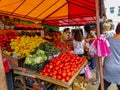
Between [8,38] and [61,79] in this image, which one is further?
[8,38]

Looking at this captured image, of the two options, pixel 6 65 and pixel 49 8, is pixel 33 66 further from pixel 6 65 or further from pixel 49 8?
pixel 49 8

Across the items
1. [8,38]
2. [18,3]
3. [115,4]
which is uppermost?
[115,4]

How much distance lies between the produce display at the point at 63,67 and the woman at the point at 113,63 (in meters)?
0.55

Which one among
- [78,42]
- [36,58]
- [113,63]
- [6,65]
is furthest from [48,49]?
[78,42]

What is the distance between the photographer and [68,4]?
5777mm

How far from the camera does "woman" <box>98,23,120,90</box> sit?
11.0ft

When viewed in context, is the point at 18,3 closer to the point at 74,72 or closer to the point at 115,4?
the point at 74,72

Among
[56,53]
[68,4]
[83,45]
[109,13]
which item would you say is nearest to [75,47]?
[83,45]

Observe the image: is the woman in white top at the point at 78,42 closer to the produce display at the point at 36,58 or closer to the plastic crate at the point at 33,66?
the produce display at the point at 36,58

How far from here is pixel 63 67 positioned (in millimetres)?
3727

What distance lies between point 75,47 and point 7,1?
2430 mm

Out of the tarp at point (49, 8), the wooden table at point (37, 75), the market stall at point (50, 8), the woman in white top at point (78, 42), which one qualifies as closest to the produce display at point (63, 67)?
the wooden table at point (37, 75)

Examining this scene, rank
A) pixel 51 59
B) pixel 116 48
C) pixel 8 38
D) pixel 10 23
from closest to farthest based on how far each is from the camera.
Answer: pixel 116 48 < pixel 51 59 < pixel 8 38 < pixel 10 23

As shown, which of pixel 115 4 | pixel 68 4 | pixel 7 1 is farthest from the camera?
pixel 115 4
